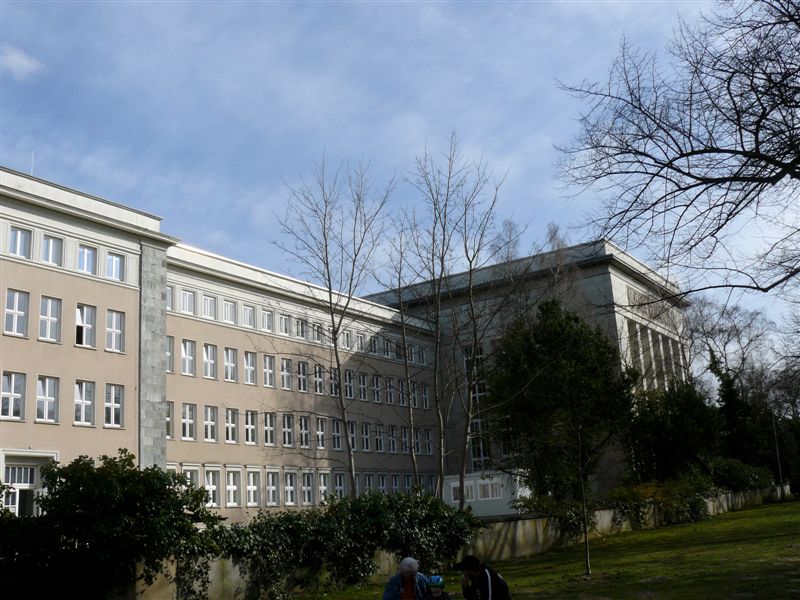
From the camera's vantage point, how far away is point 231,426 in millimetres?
46250

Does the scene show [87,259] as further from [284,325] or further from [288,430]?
[288,430]

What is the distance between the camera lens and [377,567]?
61.5ft

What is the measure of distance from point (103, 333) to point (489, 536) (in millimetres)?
22429

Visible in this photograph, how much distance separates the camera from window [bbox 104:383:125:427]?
37.0m

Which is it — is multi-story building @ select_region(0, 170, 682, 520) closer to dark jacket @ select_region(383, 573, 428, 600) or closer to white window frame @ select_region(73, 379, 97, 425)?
white window frame @ select_region(73, 379, 97, 425)

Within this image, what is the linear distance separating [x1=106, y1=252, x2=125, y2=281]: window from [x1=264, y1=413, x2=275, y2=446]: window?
1378cm

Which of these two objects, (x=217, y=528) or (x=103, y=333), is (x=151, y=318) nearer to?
(x=103, y=333)

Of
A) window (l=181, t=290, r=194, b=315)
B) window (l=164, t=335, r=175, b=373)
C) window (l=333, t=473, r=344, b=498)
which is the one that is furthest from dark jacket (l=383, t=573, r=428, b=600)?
window (l=333, t=473, r=344, b=498)

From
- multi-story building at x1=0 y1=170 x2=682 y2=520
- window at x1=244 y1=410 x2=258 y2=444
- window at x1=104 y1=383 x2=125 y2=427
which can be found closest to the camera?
multi-story building at x1=0 y1=170 x2=682 y2=520

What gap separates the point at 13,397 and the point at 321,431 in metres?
22.9

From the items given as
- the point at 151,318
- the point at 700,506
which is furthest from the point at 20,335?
the point at 700,506

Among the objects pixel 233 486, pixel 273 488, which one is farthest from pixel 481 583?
pixel 273 488

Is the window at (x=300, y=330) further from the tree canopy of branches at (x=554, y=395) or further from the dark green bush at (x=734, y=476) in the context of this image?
the dark green bush at (x=734, y=476)

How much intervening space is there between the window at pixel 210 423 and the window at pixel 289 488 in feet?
21.1
